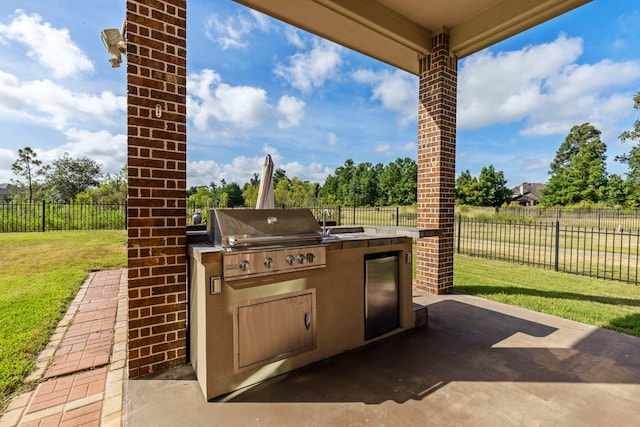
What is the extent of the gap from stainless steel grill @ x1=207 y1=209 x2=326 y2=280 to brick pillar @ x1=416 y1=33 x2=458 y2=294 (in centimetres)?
258

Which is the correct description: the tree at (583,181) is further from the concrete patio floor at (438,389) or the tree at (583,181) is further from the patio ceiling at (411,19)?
the concrete patio floor at (438,389)

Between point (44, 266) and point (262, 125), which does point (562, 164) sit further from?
point (44, 266)

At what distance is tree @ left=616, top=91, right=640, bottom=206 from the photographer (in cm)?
2309

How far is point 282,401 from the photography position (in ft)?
5.98

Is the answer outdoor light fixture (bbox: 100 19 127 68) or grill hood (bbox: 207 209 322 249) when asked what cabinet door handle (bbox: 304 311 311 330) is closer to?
grill hood (bbox: 207 209 322 249)

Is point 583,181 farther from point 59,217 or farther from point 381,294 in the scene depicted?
point 59,217

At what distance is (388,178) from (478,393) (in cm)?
3817

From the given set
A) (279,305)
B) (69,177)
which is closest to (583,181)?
(279,305)

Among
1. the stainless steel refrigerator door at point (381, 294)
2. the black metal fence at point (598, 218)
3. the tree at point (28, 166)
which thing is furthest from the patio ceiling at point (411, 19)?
the tree at point (28, 166)

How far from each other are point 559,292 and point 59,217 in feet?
52.5

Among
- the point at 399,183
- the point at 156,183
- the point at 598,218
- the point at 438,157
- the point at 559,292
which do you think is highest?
the point at 399,183

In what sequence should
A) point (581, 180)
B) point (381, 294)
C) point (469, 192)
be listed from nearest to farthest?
point (381, 294)
point (581, 180)
point (469, 192)

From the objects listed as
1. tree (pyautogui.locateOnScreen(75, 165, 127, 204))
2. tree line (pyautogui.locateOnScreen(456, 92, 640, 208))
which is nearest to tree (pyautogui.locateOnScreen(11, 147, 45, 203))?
tree (pyautogui.locateOnScreen(75, 165, 127, 204))

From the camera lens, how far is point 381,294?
8.96 feet
